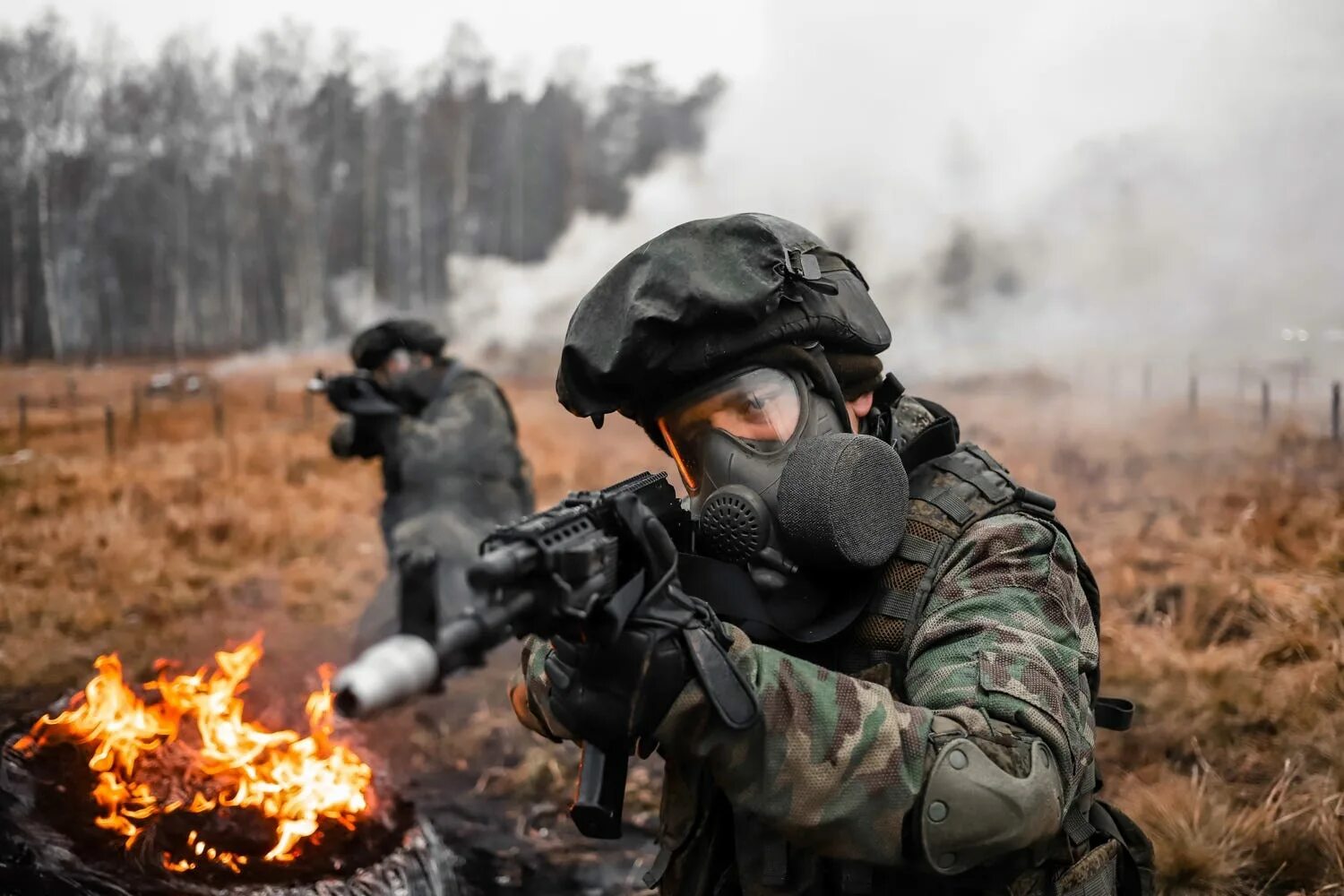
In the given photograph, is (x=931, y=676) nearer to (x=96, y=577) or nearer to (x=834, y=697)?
(x=834, y=697)

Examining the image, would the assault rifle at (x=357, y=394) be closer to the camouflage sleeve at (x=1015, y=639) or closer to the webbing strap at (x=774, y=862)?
the webbing strap at (x=774, y=862)

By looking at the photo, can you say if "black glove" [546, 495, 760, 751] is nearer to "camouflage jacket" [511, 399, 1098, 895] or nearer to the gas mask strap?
"camouflage jacket" [511, 399, 1098, 895]

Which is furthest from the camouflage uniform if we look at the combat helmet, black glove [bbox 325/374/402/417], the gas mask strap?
the gas mask strap

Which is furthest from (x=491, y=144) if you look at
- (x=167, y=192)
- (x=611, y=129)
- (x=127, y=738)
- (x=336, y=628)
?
(x=127, y=738)

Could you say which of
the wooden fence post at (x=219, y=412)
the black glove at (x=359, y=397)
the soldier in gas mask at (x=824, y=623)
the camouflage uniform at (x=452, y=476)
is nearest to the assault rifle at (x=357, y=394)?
the black glove at (x=359, y=397)

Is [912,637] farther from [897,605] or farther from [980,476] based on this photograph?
[980,476]

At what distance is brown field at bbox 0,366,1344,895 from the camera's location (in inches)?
128

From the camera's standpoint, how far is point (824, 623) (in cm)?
180

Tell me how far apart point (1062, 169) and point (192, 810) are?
7885mm

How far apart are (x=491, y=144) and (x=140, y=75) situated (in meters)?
5.85

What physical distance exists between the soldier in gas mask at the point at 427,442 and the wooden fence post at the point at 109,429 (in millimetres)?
3120

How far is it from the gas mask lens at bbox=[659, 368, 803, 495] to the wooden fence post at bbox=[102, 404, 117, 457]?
7695 millimetres

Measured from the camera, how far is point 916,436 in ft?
6.25

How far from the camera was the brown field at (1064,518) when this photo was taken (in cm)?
326
